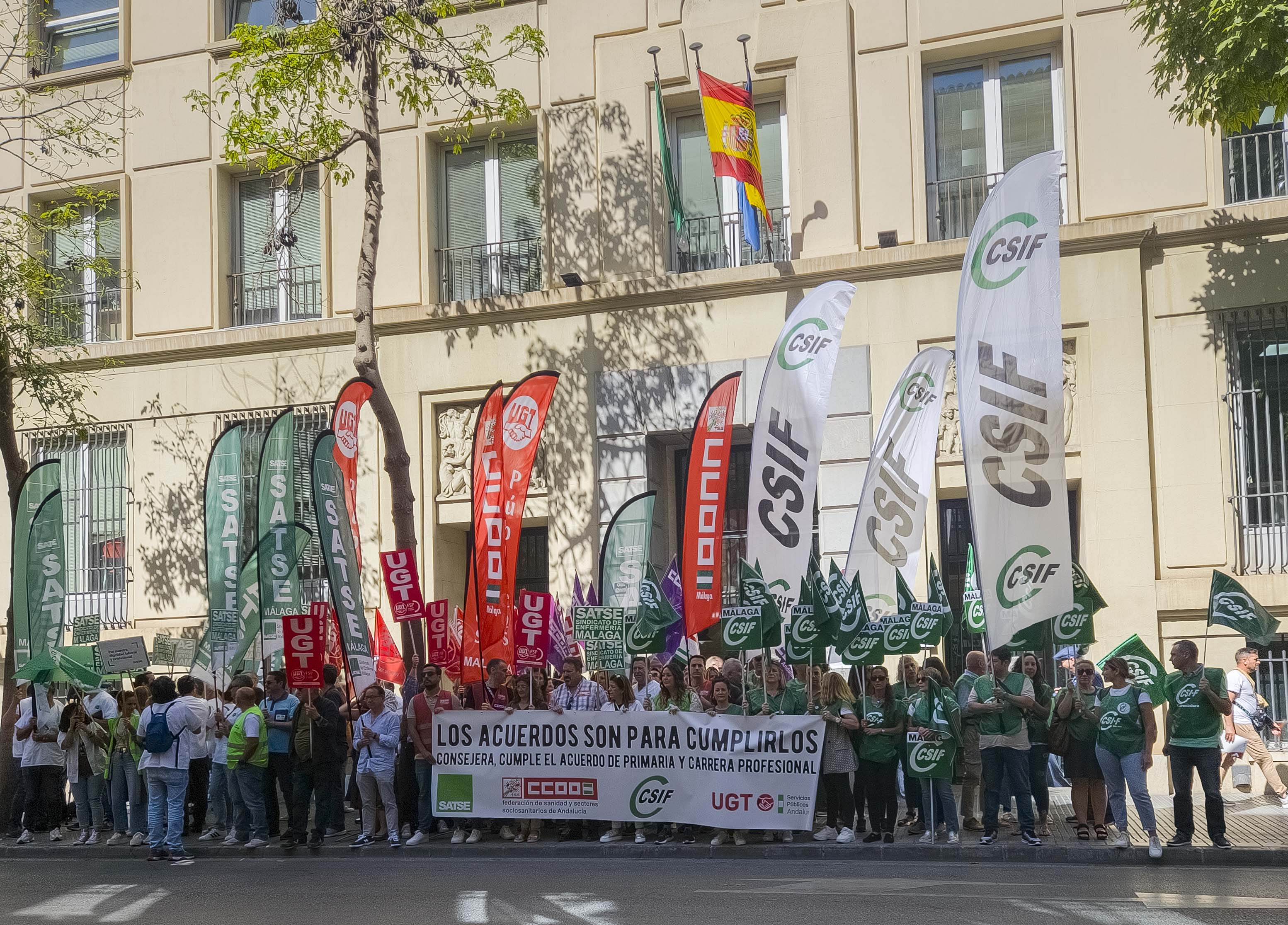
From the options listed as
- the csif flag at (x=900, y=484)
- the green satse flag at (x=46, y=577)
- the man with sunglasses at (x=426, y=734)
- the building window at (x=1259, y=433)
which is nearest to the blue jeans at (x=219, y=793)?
the man with sunglasses at (x=426, y=734)

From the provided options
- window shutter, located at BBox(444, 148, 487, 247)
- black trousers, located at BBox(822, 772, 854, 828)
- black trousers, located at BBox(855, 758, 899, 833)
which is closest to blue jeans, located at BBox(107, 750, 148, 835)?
black trousers, located at BBox(822, 772, 854, 828)

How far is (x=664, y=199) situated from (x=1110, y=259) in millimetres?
6266

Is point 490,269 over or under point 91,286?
under

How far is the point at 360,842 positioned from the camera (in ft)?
49.5

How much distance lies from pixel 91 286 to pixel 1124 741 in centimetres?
1877

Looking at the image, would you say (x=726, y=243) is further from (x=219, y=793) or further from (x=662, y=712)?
(x=219, y=793)

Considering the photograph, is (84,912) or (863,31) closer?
(84,912)

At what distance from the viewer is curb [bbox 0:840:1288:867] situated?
1251cm

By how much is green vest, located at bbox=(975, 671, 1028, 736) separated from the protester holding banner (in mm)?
1320

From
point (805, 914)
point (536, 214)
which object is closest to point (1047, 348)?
point (805, 914)

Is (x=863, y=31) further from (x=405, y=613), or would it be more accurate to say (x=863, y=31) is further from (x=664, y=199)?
(x=405, y=613)

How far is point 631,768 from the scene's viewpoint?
571 inches

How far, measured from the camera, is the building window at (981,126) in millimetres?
20016

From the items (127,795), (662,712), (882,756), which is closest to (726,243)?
(662,712)
